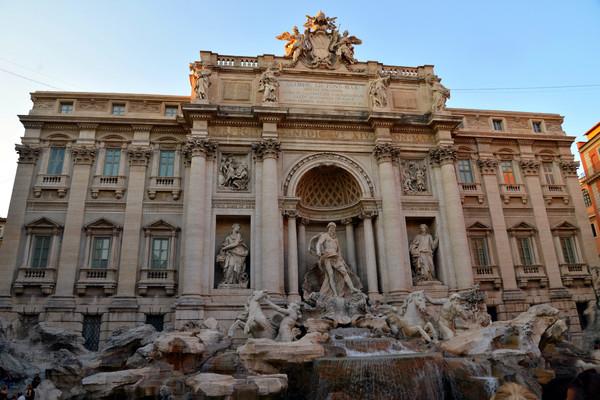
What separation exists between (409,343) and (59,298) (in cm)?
1495

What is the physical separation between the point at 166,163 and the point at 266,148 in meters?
5.42

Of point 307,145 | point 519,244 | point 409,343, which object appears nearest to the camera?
point 409,343

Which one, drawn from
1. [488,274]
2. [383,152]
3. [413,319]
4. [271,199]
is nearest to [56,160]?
[271,199]

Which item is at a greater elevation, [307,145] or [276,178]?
[307,145]

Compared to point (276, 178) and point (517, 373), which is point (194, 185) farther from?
point (517, 373)

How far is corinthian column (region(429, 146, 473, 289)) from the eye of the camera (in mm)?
19625

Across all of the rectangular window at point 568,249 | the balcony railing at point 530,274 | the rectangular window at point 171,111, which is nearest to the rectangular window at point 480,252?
the balcony railing at point 530,274

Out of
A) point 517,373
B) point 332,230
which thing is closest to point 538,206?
point 332,230

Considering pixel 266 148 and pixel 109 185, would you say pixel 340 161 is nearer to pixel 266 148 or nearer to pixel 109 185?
pixel 266 148

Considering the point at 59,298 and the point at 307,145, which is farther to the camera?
the point at 307,145

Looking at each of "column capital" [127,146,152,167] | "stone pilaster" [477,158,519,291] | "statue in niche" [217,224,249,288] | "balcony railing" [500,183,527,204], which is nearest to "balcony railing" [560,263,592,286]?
"stone pilaster" [477,158,519,291]

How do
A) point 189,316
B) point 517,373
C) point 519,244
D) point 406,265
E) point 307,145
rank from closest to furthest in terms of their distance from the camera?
point 517,373 < point 189,316 < point 406,265 < point 307,145 < point 519,244

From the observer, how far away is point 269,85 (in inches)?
835

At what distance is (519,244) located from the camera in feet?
75.0
